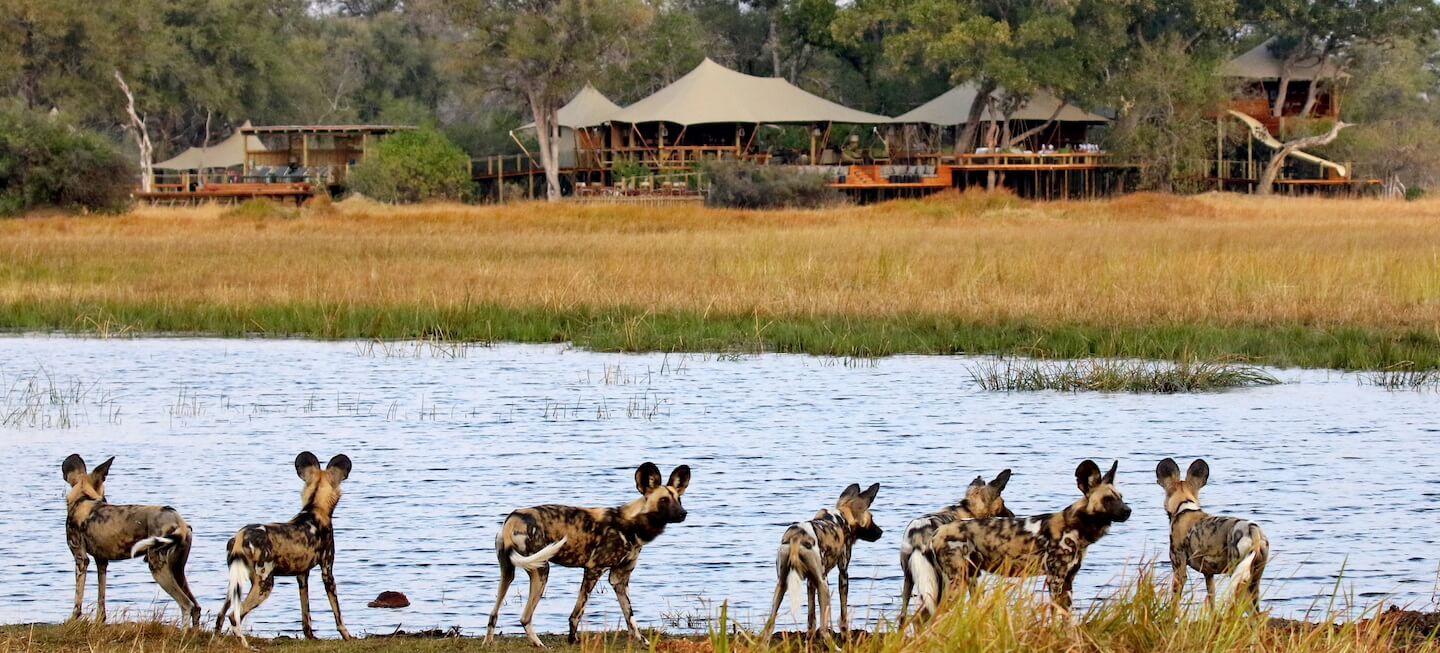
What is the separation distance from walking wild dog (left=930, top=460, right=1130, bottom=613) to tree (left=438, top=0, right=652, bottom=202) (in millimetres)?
56337

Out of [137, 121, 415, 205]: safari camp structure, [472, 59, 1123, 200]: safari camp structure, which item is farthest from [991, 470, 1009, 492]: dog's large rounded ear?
[137, 121, 415, 205]: safari camp structure

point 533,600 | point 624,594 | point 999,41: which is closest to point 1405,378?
point 624,594

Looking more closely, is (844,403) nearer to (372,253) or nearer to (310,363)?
(310,363)

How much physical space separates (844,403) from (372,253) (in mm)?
18703

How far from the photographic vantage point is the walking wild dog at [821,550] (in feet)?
25.3

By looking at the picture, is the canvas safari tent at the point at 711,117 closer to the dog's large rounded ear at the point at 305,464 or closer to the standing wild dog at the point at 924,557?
the dog's large rounded ear at the point at 305,464

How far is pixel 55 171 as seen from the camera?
52344 mm

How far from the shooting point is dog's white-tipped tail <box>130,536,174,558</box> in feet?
26.9

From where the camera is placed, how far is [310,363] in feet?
70.1

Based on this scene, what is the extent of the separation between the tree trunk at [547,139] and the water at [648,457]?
140 feet

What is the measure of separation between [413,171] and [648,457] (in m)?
50.3

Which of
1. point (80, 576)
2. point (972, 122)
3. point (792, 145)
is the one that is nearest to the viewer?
point (80, 576)

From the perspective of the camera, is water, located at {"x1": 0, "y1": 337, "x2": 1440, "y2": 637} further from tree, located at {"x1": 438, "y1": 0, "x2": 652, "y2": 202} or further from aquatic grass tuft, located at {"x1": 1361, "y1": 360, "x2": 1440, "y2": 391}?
tree, located at {"x1": 438, "y1": 0, "x2": 652, "y2": 202}

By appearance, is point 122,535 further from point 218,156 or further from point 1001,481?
point 218,156
